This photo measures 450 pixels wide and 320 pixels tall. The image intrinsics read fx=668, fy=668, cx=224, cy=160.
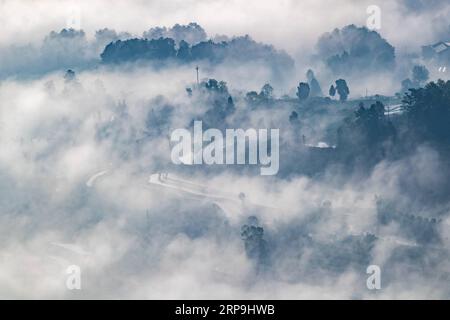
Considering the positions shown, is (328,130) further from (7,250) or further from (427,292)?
(7,250)

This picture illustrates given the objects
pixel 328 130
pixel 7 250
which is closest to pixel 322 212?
pixel 328 130

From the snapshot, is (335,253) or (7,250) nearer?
(335,253)

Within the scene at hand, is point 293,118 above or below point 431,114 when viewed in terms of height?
above

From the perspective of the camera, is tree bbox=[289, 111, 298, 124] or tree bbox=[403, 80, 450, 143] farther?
tree bbox=[289, 111, 298, 124]

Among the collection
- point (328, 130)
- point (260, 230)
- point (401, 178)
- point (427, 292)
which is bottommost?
point (427, 292)

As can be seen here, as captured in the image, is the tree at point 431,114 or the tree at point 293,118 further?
the tree at point 293,118

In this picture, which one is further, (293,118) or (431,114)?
(293,118)

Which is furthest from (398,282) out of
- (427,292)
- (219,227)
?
(219,227)
